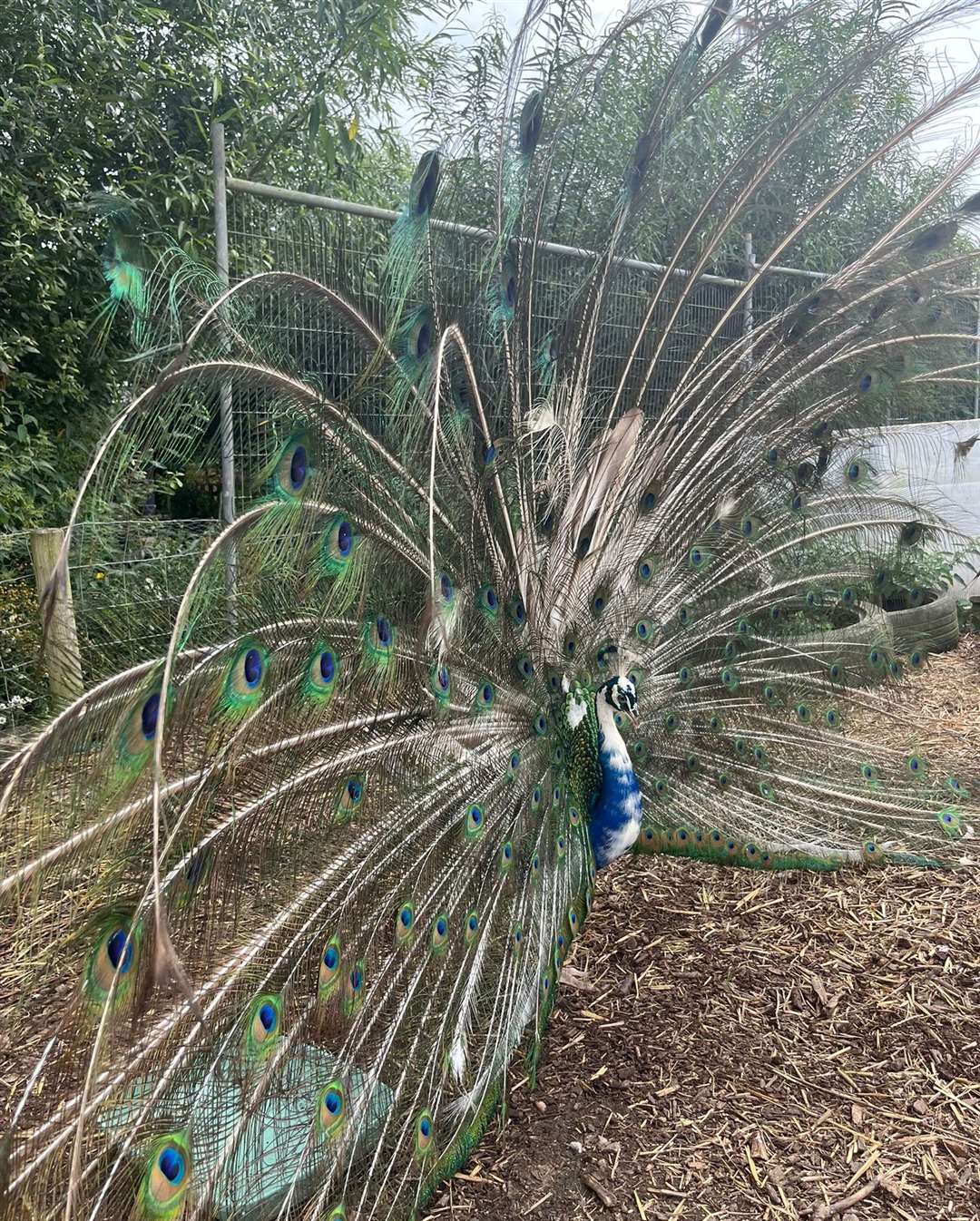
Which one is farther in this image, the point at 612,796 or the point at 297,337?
the point at 612,796

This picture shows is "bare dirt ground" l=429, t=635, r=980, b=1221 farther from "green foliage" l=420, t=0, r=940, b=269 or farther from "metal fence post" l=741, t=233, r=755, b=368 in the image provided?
"green foliage" l=420, t=0, r=940, b=269

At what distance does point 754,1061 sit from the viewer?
2.48m

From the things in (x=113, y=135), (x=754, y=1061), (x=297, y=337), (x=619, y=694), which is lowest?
(x=754, y=1061)

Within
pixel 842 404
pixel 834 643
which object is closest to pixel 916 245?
pixel 842 404

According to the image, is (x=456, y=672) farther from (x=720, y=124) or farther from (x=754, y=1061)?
(x=720, y=124)

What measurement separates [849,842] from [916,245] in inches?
90.5

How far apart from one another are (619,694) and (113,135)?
4.93 metres

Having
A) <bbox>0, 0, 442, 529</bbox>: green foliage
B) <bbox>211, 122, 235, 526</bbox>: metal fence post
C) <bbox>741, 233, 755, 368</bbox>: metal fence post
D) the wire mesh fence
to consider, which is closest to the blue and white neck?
the wire mesh fence

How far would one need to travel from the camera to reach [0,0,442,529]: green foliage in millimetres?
4809

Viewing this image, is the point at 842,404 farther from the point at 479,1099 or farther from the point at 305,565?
the point at 479,1099

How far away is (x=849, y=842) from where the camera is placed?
334 centimetres

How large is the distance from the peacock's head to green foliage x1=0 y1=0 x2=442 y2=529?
10.9 feet

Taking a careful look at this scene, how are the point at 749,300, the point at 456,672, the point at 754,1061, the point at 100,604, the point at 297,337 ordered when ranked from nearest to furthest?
the point at 297,337 < the point at 456,672 < the point at 754,1061 < the point at 100,604 < the point at 749,300

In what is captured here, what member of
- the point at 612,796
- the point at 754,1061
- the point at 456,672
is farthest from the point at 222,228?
the point at 754,1061
